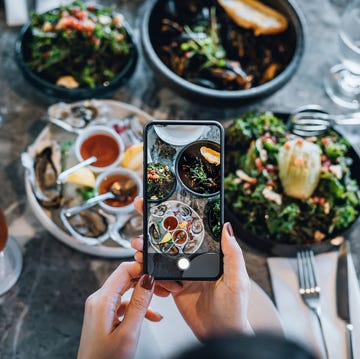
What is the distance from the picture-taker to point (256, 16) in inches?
63.3

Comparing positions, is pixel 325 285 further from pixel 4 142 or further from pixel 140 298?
pixel 4 142

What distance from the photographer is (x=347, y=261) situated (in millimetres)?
1358

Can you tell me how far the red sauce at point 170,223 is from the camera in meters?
1.05

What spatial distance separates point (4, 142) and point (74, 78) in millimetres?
295

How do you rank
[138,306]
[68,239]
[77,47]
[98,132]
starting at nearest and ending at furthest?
[138,306]
[68,239]
[98,132]
[77,47]

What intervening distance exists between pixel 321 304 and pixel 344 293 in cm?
7

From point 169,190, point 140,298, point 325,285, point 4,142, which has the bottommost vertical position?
point 325,285

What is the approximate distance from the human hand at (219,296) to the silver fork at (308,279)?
0.27 metres

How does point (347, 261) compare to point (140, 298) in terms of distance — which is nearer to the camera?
point (140, 298)

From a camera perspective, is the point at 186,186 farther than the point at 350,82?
No

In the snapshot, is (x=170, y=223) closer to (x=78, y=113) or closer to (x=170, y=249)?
(x=170, y=249)

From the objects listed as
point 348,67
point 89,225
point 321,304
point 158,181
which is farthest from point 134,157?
point 348,67

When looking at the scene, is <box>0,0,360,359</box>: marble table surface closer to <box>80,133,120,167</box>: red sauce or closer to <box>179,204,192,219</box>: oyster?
<box>80,133,120,167</box>: red sauce

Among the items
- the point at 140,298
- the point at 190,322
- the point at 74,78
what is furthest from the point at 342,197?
the point at 74,78
